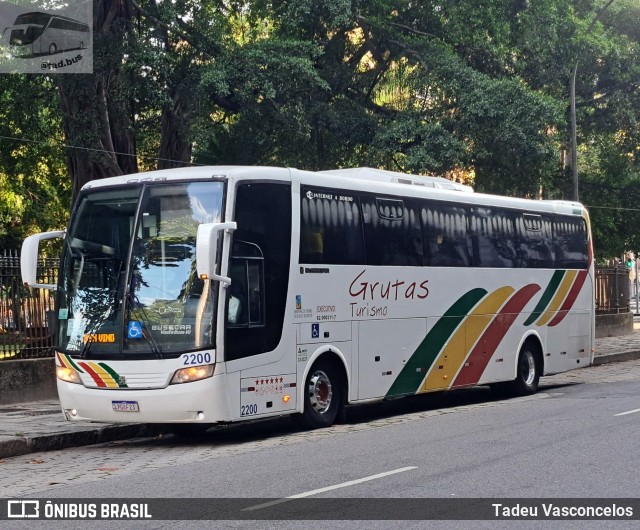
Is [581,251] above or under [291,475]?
above

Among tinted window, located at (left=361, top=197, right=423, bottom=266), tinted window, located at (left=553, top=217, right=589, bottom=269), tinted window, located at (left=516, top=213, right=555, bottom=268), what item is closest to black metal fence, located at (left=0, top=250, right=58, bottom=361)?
tinted window, located at (left=361, top=197, right=423, bottom=266)

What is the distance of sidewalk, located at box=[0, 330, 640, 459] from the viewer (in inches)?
506

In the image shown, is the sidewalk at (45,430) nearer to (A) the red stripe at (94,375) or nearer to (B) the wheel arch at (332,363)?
(A) the red stripe at (94,375)

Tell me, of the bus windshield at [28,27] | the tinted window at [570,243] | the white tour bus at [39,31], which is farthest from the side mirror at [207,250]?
the bus windshield at [28,27]

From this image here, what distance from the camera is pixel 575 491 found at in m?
8.77

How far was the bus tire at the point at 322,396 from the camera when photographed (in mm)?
14414

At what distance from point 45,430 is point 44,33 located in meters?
11.7

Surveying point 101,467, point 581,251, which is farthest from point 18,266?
point 581,251

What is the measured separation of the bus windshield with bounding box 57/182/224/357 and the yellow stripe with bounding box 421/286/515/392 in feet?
17.9

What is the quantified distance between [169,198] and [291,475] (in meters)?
4.59

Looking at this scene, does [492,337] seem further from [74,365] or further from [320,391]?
[74,365]

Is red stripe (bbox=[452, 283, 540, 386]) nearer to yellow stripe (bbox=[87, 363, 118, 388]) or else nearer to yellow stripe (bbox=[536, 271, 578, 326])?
yellow stripe (bbox=[536, 271, 578, 326])

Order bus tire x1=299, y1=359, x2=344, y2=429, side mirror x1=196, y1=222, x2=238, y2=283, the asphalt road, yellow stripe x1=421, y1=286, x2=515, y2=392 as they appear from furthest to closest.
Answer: yellow stripe x1=421, y1=286, x2=515, y2=392, bus tire x1=299, y1=359, x2=344, y2=429, side mirror x1=196, y1=222, x2=238, y2=283, the asphalt road

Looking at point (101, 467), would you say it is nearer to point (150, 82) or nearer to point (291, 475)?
point (291, 475)
